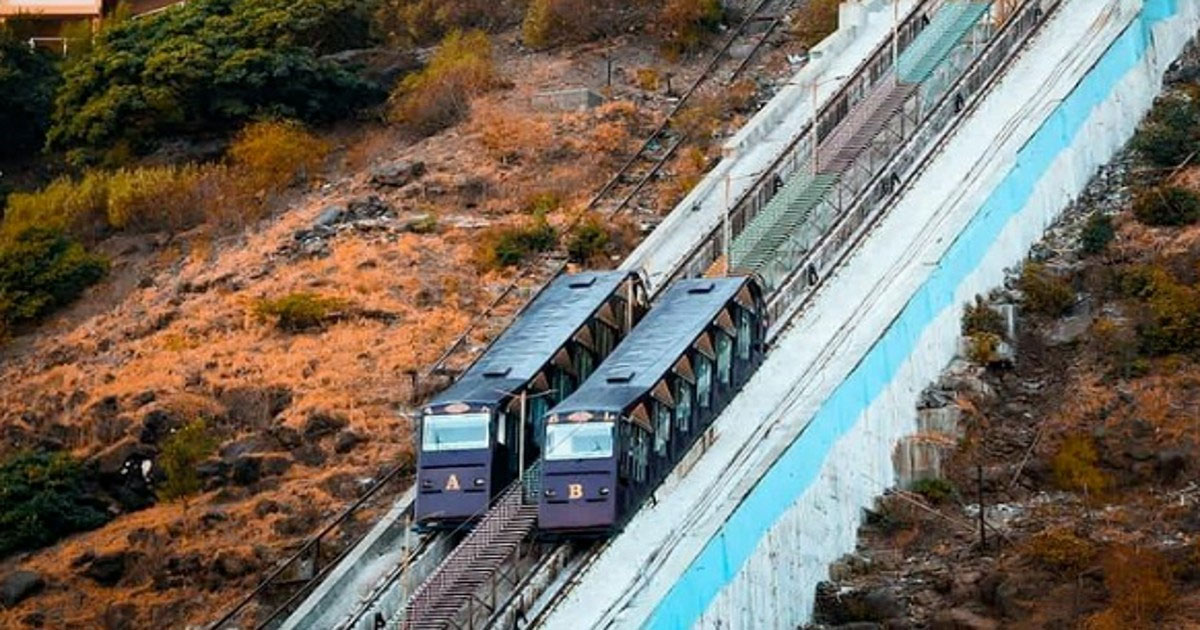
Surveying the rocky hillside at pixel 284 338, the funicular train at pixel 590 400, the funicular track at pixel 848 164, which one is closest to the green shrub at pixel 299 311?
the rocky hillside at pixel 284 338

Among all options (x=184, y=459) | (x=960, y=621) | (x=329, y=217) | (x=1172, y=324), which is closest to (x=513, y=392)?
(x=184, y=459)

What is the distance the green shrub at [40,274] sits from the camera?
234 feet

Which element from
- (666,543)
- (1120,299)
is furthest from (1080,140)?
(666,543)

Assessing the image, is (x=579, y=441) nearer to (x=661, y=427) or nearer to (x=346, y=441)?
(x=661, y=427)

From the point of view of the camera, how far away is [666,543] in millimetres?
53844

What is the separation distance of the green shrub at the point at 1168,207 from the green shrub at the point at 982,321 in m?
4.55

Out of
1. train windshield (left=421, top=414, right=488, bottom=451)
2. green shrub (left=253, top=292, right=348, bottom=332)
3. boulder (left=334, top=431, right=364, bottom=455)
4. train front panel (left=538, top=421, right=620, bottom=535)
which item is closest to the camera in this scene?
train front panel (left=538, top=421, right=620, bottom=535)

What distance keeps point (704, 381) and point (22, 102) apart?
29115 millimetres

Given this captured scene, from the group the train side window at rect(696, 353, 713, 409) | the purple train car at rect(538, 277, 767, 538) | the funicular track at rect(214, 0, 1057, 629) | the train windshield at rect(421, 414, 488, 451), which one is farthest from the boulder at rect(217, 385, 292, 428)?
the train side window at rect(696, 353, 713, 409)

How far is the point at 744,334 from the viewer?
5875 cm

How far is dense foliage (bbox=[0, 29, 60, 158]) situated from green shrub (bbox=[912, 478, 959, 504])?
30245mm

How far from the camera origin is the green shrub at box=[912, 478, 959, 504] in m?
57.5

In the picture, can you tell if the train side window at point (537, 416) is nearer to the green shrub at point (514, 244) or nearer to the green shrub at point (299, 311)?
the green shrub at point (299, 311)

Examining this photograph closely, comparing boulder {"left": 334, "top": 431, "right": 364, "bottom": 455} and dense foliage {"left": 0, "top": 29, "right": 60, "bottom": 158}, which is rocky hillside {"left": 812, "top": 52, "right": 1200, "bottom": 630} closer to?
boulder {"left": 334, "top": 431, "right": 364, "bottom": 455}
